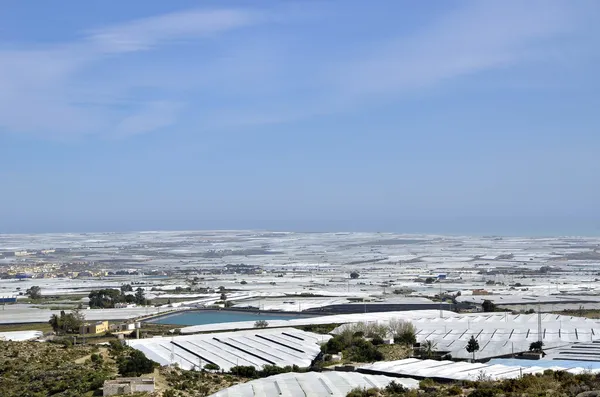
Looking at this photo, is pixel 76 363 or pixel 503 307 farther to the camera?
pixel 503 307

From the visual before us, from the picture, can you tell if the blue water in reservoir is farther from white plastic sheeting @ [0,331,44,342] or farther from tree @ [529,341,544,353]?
tree @ [529,341,544,353]

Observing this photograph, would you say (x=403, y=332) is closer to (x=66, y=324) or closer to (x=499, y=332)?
(x=499, y=332)

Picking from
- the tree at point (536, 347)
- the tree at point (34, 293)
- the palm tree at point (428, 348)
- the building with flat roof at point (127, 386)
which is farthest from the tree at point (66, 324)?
the tree at point (34, 293)

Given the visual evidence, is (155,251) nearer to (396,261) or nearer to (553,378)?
(396,261)

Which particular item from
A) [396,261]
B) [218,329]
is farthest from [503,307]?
[396,261]

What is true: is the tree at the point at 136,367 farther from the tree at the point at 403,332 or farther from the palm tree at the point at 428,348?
the tree at the point at 403,332

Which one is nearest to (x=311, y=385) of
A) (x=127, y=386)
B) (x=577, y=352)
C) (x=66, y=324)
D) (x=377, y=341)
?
(x=127, y=386)

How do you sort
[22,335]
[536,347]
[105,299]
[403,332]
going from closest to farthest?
[536,347]
[403,332]
[22,335]
[105,299]
